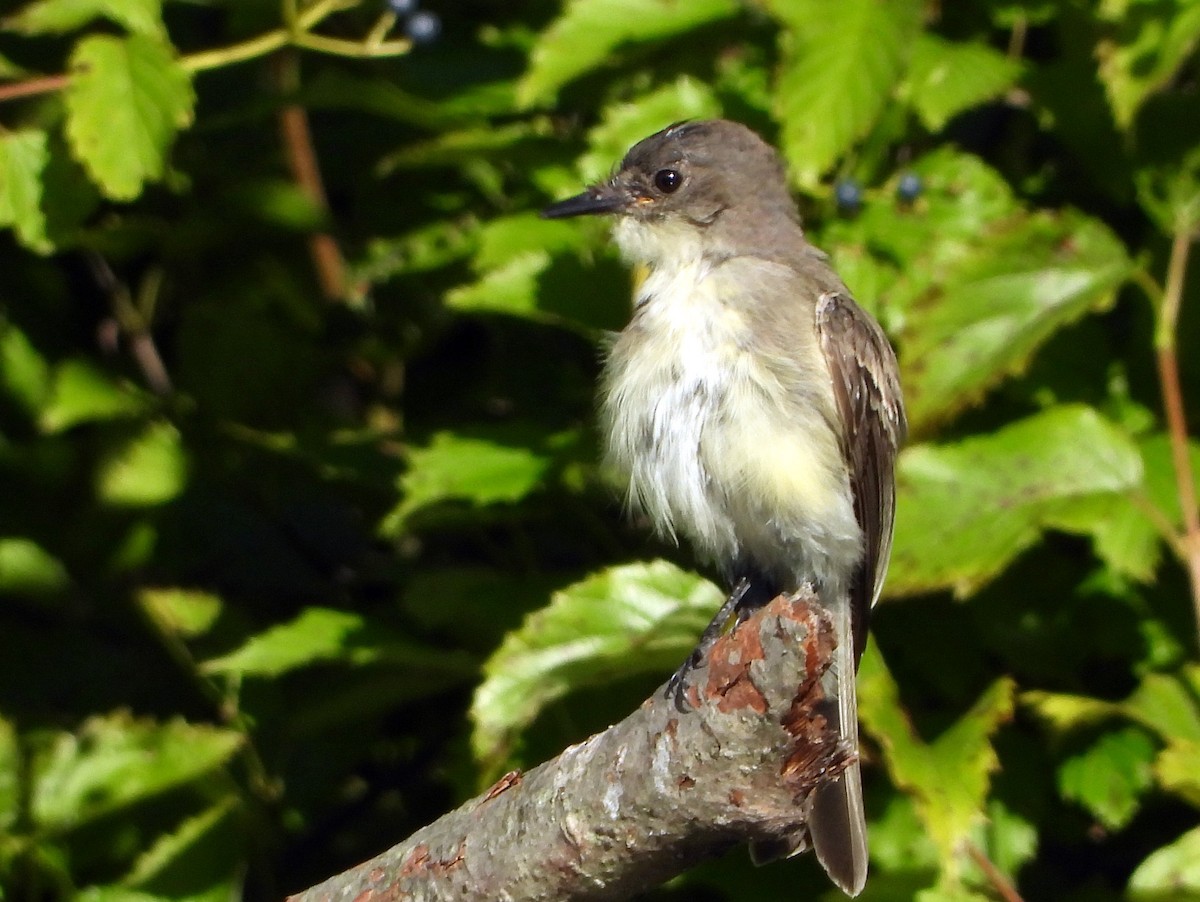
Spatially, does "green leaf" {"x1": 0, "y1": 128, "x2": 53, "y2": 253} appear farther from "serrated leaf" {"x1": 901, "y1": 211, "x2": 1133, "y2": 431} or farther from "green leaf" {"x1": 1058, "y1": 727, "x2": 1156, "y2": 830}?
"green leaf" {"x1": 1058, "y1": 727, "x2": 1156, "y2": 830}

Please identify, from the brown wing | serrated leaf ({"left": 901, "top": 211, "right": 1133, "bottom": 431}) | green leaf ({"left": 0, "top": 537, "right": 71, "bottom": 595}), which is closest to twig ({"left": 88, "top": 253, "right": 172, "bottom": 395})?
green leaf ({"left": 0, "top": 537, "right": 71, "bottom": 595})

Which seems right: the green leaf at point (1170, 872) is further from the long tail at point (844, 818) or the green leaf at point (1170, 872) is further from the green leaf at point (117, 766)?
the green leaf at point (117, 766)

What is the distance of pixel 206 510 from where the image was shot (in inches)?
187

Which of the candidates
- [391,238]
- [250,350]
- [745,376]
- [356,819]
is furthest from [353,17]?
[356,819]

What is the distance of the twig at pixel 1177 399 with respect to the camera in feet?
12.4

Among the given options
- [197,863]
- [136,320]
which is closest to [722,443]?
[197,863]

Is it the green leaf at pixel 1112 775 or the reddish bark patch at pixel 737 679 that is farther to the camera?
the green leaf at pixel 1112 775

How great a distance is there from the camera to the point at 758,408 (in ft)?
12.1

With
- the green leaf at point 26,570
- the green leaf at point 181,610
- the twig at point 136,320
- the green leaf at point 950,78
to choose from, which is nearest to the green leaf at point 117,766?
the green leaf at point 181,610

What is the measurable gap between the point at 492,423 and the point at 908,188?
1.17m

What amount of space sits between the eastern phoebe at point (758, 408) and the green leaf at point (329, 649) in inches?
22.5

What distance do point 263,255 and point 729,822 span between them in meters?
2.74

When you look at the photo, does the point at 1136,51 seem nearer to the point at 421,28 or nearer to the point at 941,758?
the point at 941,758

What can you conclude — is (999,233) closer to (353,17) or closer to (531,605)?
(531,605)
